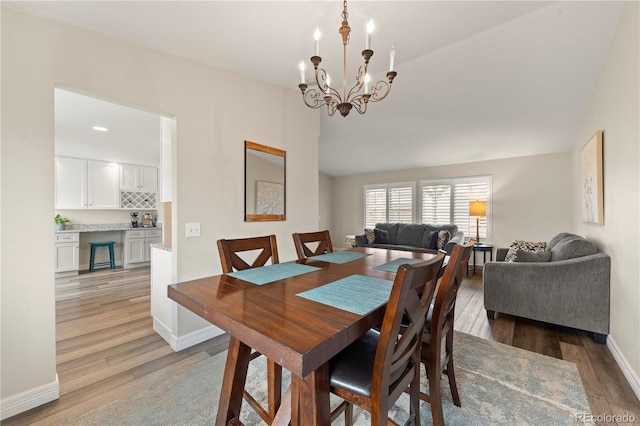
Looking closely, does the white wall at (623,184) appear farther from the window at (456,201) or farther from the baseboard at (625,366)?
the window at (456,201)

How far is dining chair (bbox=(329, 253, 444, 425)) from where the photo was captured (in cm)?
86

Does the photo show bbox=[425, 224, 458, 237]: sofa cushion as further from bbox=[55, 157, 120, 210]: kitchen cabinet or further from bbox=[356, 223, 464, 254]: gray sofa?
bbox=[55, 157, 120, 210]: kitchen cabinet

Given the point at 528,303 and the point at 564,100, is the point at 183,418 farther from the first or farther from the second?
the point at 564,100

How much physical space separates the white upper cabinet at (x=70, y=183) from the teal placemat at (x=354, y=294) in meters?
6.16

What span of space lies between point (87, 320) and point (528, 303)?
4699 millimetres

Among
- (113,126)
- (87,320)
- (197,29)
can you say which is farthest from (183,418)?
(113,126)

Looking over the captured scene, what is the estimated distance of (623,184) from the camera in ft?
6.57

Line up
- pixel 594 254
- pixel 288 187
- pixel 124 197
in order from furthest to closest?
1. pixel 124 197
2. pixel 288 187
3. pixel 594 254

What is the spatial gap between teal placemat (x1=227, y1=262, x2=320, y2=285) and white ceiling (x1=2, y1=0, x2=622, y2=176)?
1.81m

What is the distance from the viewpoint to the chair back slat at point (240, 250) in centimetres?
165

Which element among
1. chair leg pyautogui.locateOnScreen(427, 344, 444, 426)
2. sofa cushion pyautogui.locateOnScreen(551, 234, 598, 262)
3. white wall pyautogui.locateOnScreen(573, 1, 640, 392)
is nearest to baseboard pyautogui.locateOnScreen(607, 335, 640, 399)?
white wall pyautogui.locateOnScreen(573, 1, 640, 392)

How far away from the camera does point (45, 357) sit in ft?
5.54

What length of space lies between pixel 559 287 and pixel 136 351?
155 inches


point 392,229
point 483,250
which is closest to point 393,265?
point 483,250
